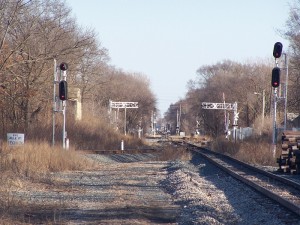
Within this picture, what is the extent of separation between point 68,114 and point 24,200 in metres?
38.1

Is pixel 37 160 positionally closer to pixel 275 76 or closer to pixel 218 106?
pixel 275 76

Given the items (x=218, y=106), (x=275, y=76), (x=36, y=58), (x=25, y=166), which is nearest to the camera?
(x=25, y=166)

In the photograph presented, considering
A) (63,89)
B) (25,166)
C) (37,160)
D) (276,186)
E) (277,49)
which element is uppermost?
(277,49)

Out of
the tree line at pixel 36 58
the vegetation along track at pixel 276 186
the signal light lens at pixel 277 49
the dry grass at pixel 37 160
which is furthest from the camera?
the tree line at pixel 36 58

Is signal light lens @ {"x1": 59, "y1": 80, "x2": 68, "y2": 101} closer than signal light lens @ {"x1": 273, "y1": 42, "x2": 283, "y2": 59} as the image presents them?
Yes

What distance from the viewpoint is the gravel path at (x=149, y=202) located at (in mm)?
12172

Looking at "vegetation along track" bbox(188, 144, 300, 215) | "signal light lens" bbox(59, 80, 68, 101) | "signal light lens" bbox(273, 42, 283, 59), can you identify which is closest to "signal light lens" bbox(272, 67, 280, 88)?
"signal light lens" bbox(273, 42, 283, 59)

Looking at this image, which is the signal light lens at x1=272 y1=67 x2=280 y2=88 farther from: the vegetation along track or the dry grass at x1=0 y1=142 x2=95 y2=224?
the dry grass at x1=0 y1=142 x2=95 y2=224

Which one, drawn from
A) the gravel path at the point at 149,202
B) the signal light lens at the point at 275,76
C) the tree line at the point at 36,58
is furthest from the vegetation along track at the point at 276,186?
the tree line at the point at 36,58

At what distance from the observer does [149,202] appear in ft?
49.6

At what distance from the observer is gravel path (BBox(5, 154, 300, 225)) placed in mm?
12172

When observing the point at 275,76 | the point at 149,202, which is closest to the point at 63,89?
the point at 275,76

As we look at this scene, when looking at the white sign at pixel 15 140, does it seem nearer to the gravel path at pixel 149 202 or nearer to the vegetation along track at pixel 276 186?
the gravel path at pixel 149 202

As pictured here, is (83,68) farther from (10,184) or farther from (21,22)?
(10,184)
